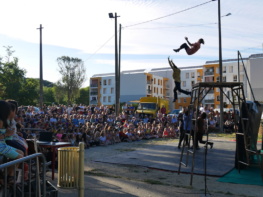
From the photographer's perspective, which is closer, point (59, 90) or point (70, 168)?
point (70, 168)

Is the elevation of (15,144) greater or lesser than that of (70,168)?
greater

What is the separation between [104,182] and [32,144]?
2483mm

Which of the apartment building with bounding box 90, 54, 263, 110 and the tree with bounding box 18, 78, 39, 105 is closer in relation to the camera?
the tree with bounding box 18, 78, 39, 105

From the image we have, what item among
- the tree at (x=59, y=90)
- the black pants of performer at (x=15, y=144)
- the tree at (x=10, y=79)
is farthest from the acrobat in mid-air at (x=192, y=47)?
the tree at (x=59, y=90)

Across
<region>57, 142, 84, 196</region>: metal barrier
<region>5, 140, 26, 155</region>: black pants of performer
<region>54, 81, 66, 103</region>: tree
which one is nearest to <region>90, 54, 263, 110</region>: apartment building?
<region>54, 81, 66, 103</region>: tree

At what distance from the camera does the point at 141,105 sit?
31859 millimetres

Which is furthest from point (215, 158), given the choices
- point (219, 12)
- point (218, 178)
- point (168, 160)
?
point (219, 12)

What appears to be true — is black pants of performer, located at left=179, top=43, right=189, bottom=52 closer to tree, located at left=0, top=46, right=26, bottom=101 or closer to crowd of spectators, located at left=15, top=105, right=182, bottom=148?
crowd of spectators, located at left=15, top=105, right=182, bottom=148

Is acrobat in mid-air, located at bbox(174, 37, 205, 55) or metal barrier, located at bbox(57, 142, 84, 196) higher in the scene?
acrobat in mid-air, located at bbox(174, 37, 205, 55)

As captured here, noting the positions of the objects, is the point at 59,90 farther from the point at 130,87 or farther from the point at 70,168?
the point at 70,168

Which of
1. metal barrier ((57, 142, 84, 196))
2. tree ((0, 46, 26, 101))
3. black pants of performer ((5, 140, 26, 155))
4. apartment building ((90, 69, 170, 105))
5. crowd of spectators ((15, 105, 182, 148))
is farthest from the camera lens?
apartment building ((90, 69, 170, 105))

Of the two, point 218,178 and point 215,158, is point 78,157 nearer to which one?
point 218,178

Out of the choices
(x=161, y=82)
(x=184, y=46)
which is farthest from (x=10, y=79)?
(x=161, y=82)

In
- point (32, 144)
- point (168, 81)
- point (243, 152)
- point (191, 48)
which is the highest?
point (168, 81)
